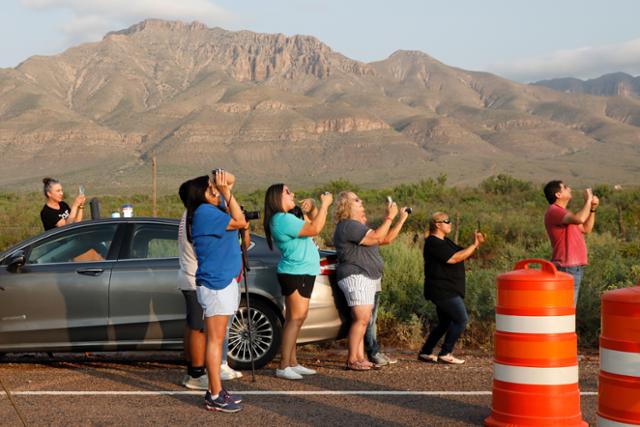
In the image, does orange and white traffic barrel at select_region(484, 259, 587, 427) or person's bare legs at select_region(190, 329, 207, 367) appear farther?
person's bare legs at select_region(190, 329, 207, 367)

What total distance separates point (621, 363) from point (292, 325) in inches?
147

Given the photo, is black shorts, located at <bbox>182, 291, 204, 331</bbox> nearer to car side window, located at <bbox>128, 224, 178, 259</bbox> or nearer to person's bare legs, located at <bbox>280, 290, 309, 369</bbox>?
person's bare legs, located at <bbox>280, 290, 309, 369</bbox>

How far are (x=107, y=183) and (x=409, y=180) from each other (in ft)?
128

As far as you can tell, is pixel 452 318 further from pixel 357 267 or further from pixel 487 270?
pixel 487 270

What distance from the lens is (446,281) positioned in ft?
30.5

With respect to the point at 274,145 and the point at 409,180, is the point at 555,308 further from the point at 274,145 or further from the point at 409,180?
the point at 274,145

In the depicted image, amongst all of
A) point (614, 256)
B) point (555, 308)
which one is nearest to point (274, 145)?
point (614, 256)

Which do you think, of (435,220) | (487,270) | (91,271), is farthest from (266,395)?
(487,270)

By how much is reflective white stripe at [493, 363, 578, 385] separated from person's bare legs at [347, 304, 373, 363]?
2.55m

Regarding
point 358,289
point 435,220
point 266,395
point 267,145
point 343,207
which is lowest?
point 266,395

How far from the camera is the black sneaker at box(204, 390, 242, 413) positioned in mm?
7188

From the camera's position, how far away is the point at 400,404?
7.46 meters

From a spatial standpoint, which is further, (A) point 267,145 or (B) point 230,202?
(A) point 267,145

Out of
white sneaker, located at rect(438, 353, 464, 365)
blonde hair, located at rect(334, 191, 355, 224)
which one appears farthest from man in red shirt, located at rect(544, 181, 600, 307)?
blonde hair, located at rect(334, 191, 355, 224)
